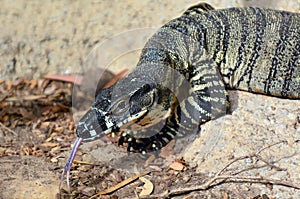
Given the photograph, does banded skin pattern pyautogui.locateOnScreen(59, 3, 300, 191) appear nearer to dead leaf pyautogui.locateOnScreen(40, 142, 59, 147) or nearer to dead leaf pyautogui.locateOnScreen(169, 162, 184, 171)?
dead leaf pyautogui.locateOnScreen(169, 162, 184, 171)

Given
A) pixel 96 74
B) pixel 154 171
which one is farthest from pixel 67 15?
pixel 154 171

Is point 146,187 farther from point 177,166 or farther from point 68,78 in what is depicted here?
point 68,78

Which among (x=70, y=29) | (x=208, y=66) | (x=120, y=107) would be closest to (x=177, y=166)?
(x=120, y=107)

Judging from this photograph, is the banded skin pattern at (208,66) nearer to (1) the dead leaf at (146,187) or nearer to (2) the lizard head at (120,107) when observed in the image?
(2) the lizard head at (120,107)

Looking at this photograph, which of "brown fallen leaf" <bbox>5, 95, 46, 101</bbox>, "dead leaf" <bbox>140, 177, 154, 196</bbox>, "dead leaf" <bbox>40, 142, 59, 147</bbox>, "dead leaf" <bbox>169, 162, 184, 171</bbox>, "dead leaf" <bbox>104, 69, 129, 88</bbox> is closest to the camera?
"dead leaf" <bbox>140, 177, 154, 196</bbox>

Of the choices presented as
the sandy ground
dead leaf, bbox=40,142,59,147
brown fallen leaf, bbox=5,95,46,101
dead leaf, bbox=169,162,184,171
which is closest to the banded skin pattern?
dead leaf, bbox=169,162,184,171

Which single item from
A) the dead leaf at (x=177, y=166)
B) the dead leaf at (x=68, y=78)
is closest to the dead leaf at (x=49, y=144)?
the dead leaf at (x=177, y=166)

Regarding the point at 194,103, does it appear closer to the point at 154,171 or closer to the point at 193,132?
the point at 193,132
